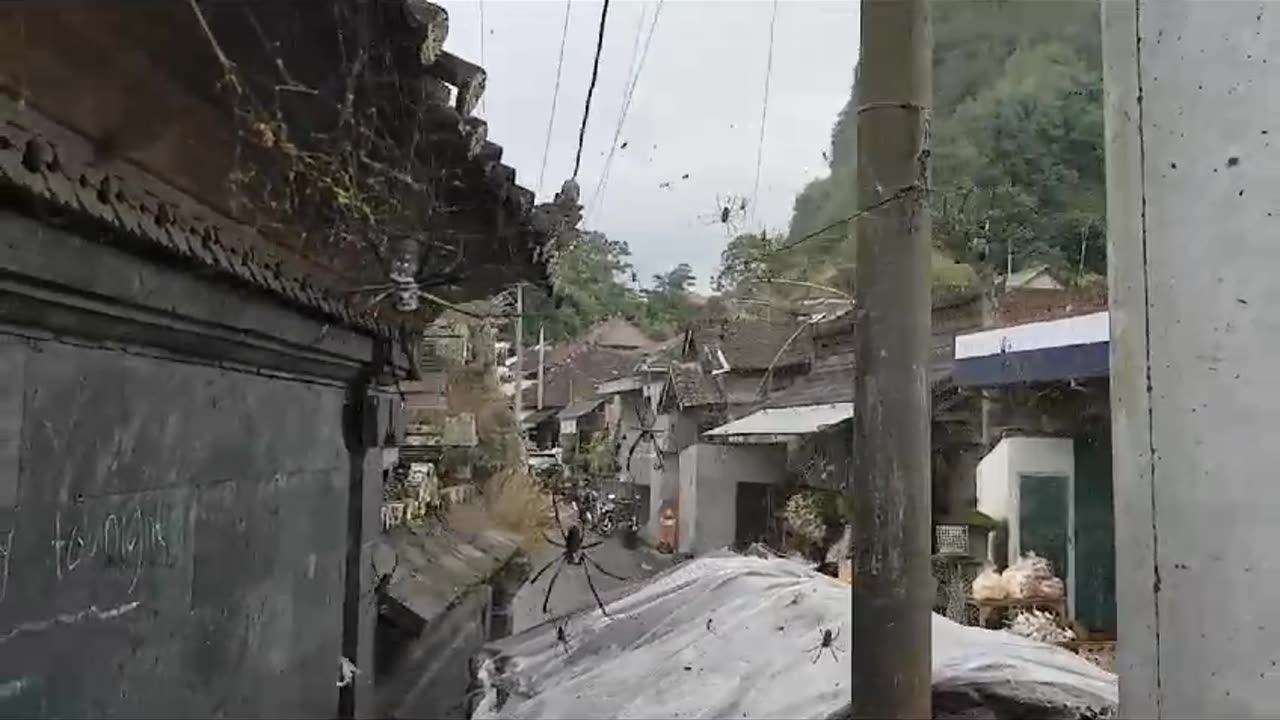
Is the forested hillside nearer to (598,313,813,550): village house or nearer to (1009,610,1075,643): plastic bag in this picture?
(1009,610,1075,643): plastic bag

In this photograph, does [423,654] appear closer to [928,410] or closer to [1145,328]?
[928,410]

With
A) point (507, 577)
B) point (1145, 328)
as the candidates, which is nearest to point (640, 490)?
point (507, 577)

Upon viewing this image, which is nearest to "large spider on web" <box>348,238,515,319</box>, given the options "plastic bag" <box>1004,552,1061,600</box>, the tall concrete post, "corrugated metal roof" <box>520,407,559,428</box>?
the tall concrete post

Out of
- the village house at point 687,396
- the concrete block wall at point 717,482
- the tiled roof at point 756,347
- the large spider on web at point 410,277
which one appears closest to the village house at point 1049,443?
the tiled roof at point 756,347

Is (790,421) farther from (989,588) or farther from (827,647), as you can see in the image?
(827,647)

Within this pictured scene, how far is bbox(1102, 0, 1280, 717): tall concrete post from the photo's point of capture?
6.43ft

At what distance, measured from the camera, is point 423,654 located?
32.6ft

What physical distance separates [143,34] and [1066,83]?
9.15 m

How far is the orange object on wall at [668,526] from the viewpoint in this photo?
26594 millimetres

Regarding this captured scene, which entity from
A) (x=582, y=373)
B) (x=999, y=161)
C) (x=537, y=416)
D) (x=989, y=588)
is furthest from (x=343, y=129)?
(x=582, y=373)

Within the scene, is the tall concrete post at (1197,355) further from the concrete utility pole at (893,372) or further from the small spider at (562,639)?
the small spider at (562,639)

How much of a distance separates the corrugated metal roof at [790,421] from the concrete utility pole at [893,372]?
10.1 meters

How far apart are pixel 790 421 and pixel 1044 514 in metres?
5.79

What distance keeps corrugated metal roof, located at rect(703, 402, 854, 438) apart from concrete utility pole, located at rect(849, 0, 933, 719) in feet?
33.2
